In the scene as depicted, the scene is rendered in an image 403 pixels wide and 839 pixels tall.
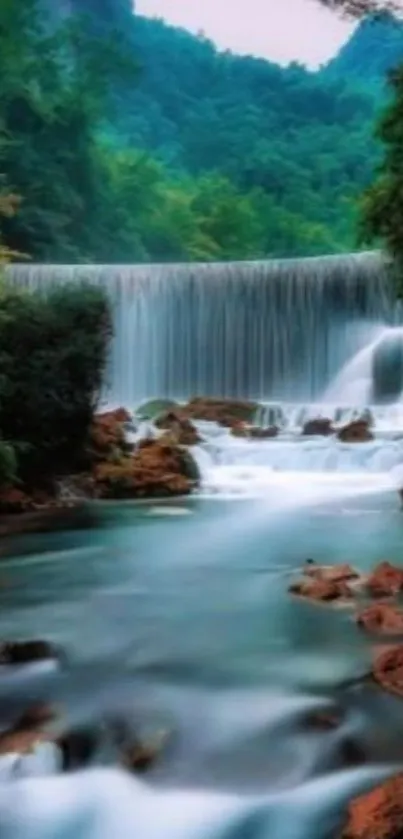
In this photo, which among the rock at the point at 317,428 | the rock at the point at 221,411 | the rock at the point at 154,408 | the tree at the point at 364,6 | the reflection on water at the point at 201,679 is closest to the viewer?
the reflection on water at the point at 201,679

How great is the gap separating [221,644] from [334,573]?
191 cm

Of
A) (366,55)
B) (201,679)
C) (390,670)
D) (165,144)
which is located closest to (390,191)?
(390,670)

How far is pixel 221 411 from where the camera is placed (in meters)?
21.9

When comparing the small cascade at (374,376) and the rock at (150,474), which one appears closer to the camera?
the rock at (150,474)

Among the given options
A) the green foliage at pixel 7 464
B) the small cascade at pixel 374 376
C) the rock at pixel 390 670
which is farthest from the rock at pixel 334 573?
the small cascade at pixel 374 376

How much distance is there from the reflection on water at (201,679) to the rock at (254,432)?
7.02 meters

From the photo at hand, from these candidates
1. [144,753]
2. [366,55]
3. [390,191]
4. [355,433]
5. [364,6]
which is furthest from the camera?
[366,55]

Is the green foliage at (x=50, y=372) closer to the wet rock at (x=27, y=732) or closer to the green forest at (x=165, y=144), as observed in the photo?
the wet rock at (x=27, y=732)

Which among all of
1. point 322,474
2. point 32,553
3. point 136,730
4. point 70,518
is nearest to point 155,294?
point 322,474

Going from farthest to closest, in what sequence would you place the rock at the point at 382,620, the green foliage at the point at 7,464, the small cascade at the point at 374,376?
the small cascade at the point at 374,376 → the green foliage at the point at 7,464 → the rock at the point at 382,620

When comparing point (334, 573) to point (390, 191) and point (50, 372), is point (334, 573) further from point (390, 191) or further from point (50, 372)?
point (50, 372)

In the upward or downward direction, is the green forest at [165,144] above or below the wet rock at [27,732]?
above

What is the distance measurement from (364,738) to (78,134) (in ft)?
112

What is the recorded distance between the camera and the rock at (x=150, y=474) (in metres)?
15.5
